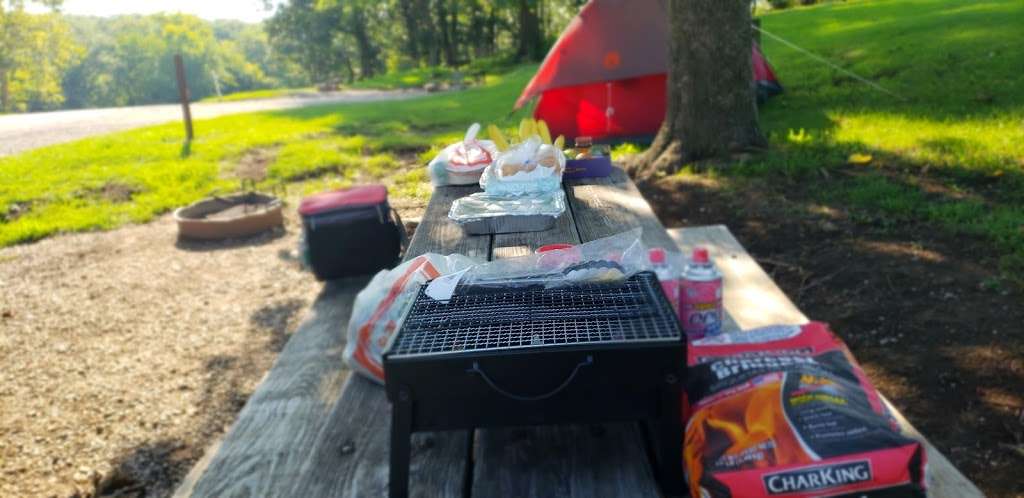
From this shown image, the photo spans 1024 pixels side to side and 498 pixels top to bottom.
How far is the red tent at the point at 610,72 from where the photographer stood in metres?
8.43

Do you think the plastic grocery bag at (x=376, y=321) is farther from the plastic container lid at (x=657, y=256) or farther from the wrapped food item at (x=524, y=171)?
the plastic container lid at (x=657, y=256)

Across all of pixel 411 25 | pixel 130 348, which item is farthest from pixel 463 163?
pixel 411 25

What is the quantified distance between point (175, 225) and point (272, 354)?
4.03m

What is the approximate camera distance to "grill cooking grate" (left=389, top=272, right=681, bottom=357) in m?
1.51

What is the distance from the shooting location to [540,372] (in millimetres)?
1488

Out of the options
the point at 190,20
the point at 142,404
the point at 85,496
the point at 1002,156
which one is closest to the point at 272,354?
the point at 142,404

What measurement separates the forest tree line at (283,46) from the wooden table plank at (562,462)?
3181cm

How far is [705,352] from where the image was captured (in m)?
1.95

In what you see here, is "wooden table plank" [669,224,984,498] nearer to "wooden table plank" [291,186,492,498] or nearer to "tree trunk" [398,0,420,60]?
"wooden table plank" [291,186,492,498]

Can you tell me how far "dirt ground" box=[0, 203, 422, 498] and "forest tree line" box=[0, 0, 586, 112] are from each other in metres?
26.9

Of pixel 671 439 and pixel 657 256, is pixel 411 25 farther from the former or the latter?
pixel 671 439

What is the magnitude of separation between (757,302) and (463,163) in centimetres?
137

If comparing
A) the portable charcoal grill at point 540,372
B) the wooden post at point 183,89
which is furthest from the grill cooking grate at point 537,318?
the wooden post at point 183,89

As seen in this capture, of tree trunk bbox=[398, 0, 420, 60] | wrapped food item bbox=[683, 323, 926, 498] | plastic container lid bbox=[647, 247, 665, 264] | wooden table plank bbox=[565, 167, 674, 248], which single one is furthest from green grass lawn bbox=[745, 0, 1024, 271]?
tree trunk bbox=[398, 0, 420, 60]
